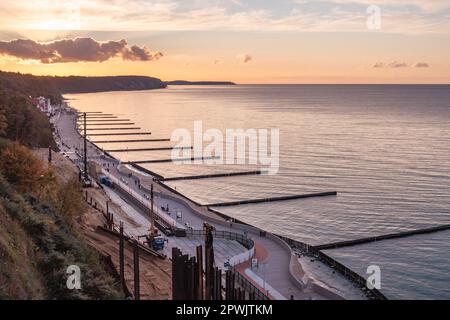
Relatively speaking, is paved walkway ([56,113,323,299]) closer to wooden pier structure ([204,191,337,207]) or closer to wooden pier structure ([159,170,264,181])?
wooden pier structure ([204,191,337,207])

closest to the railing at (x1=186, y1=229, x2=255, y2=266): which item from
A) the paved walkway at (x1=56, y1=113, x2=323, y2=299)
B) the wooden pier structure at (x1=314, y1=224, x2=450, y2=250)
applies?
the paved walkway at (x1=56, y1=113, x2=323, y2=299)

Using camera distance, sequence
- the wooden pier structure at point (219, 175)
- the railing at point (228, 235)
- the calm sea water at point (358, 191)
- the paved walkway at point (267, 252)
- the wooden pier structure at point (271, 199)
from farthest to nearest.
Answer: the wooden pier structure at point (219, 175) → the wooden pier structure at point (271, 199) → the calm sea water at point (358, 191) → the railing at point (228, 235) → the paved walkway at point (267, 252)

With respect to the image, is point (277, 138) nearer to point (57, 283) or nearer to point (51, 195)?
point (51, 195)

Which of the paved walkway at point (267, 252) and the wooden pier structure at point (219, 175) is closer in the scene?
the paved walkway at point (267, 252)

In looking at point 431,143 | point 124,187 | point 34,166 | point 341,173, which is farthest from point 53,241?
point 431,143

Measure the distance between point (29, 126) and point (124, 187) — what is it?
802 inches

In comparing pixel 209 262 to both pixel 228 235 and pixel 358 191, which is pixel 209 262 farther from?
pixel 358 191

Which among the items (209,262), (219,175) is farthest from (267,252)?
(219,175)

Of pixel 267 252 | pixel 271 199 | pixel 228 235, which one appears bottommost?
pixel 271 199

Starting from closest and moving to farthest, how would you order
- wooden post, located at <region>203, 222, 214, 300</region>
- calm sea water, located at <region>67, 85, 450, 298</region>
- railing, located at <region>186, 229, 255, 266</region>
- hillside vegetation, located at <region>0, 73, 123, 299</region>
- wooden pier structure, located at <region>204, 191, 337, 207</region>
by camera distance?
hillside vegetation, located at <region>0, 73, 123, 299</region>
wooden post, located at <region>203, 222, 214, 300</region>
railing, located at <region>186, 229, 255, 266</region>
calm sea water, located at <region>67, 85, 450, 298</region>
wooden pier structure, located at <region>204, 191, 337, 207</region>

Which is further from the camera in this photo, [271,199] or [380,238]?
[271,199]

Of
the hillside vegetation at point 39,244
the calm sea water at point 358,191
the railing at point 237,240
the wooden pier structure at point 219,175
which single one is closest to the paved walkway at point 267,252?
the railing at point 237,240

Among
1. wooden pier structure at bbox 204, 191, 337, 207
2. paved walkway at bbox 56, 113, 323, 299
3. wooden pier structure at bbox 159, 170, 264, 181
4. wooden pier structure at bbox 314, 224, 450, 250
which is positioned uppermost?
paved walkway at bbox 56, 113, 323, 299

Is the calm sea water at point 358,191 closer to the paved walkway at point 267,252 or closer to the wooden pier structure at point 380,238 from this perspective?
the wooden pier structure at point 380,238
